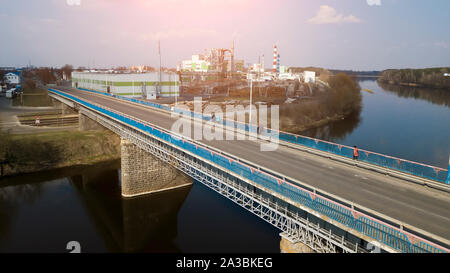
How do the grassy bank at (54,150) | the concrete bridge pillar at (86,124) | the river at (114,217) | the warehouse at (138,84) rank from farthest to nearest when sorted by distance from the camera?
the warehouse at (138,84), the concrete bridge pillar at (86,124), the grassy bank at (54,150), the river at (114,217)

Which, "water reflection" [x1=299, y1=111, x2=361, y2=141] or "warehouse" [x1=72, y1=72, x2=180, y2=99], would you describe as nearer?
"water reflection" [x1=299, y1=111, x2=361, y2=141]

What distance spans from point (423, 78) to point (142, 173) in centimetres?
14617

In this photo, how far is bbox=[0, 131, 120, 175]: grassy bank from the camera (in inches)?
1179

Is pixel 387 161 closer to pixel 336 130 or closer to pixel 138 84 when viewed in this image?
pixel 336 130

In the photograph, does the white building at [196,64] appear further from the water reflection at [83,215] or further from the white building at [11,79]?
the water reflection at [83,215]

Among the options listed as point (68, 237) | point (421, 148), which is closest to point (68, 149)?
point (68, 237)

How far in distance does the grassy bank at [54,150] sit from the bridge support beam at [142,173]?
11626 millimetres

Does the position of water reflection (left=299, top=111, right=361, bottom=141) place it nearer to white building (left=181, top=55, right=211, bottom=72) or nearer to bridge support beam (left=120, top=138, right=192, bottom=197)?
bridge support beam (left=120, top=138, right=192, bottom=197)

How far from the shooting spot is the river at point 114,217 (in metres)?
18.0

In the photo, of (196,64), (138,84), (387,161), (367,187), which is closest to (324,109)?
(138,84)

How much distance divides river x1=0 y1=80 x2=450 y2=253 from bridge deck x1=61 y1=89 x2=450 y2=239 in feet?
17.9

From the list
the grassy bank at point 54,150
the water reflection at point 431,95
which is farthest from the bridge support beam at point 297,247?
the water reflection at point 431,95

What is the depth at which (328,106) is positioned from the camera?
204 ft

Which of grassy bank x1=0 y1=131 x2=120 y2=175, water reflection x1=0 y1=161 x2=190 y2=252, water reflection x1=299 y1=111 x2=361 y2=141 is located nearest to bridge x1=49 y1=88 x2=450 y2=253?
water reflection x1=0 y1=161 x2=190 y2=252
